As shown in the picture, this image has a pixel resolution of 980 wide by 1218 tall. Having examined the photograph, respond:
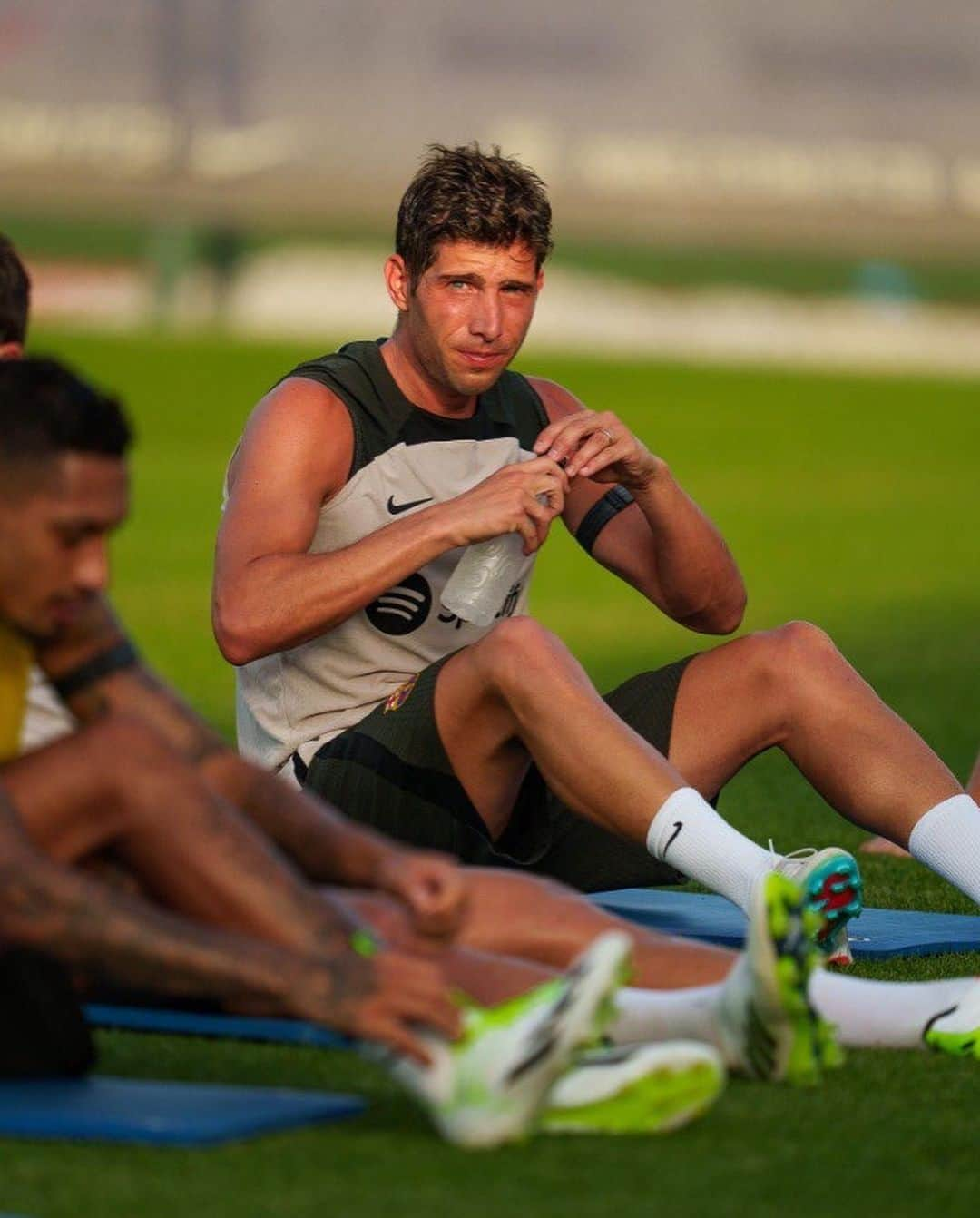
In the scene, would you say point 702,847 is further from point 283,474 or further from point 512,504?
point 283,474

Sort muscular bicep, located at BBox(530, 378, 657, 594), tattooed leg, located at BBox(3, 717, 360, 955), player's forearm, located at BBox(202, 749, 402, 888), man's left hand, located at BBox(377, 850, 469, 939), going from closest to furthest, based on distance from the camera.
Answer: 1. tattooed leg, located at BBox(3, 717, 360, 955)
2. man's left hand, located at BBox(377, 850, 469, 939)
3. player's forearm, located at BBox(202, 749, 402, 888)
4. muscular bicep, located at BBox(530, 378, 657, 594)

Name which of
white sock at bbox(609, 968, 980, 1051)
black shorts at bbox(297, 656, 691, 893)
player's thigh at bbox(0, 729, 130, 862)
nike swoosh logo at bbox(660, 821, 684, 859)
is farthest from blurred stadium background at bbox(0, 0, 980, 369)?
player's thigh at bbox(0, 729, 130, 862)

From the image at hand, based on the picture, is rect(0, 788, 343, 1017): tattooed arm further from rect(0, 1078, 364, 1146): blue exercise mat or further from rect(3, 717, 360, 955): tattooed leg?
rect(0, 1078, 364, 1146): blue exercise mat

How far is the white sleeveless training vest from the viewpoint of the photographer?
5.46 m

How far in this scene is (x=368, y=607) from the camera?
5492 millimetres

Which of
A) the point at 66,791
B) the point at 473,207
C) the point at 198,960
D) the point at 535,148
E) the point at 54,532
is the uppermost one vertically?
the point at 473,207

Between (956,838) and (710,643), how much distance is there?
7.72 meters

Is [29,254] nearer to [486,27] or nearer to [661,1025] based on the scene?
[486,27]

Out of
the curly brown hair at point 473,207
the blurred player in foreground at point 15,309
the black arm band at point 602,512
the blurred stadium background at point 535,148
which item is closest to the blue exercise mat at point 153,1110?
the blurred player in foreground at point 15,309

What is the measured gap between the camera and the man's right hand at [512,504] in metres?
5.11

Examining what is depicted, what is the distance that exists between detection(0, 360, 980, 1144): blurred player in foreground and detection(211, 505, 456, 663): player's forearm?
1140mm

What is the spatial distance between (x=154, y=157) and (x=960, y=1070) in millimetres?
28998

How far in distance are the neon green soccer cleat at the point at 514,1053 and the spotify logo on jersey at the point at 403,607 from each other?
1.98 m

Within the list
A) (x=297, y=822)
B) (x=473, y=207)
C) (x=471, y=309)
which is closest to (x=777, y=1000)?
(x=297, y=822)
